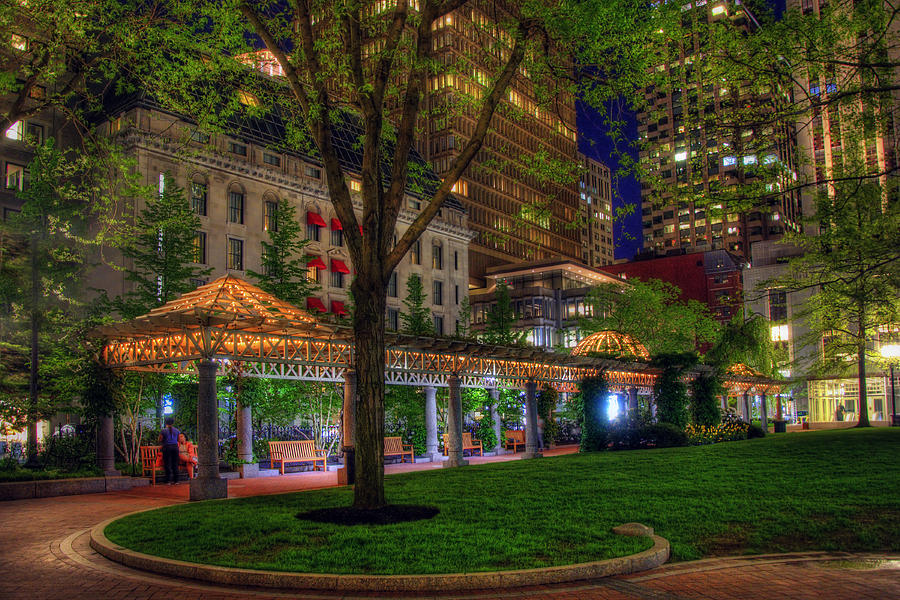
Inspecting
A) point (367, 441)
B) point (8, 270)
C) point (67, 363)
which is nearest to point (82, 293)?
point (8, 270)

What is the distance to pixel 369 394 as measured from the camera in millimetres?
12391

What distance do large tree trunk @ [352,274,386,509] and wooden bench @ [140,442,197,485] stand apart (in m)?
11.2

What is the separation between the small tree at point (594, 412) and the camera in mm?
28666

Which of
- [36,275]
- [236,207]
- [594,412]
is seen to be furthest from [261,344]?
[236,207]

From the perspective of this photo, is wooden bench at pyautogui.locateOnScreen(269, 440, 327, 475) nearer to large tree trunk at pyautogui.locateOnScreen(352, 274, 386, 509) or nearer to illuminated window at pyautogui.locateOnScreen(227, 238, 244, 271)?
large tree trunk at pyautogui.locateOnScreen(352, 274, 386, 509)

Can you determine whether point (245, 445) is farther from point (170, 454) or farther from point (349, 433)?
point (349, 433)

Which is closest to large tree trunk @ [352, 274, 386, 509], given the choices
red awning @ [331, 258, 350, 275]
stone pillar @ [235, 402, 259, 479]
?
stone pillar @ [235, 402, 259, 479]

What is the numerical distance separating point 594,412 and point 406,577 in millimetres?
21861

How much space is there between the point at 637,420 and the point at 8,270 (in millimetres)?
27025

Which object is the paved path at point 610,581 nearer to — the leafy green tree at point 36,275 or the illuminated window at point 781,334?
the leafy green tree at point 36,275

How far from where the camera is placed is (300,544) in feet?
33.0

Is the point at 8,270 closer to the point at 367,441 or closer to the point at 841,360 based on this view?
the point at 367,441

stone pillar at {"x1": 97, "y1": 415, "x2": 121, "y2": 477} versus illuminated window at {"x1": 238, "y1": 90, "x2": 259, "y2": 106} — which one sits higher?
illuminated window at {"x1": 238, "y1": 90, "x2": 259, "y2": 106}

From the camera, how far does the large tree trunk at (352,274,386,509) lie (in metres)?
12.2
